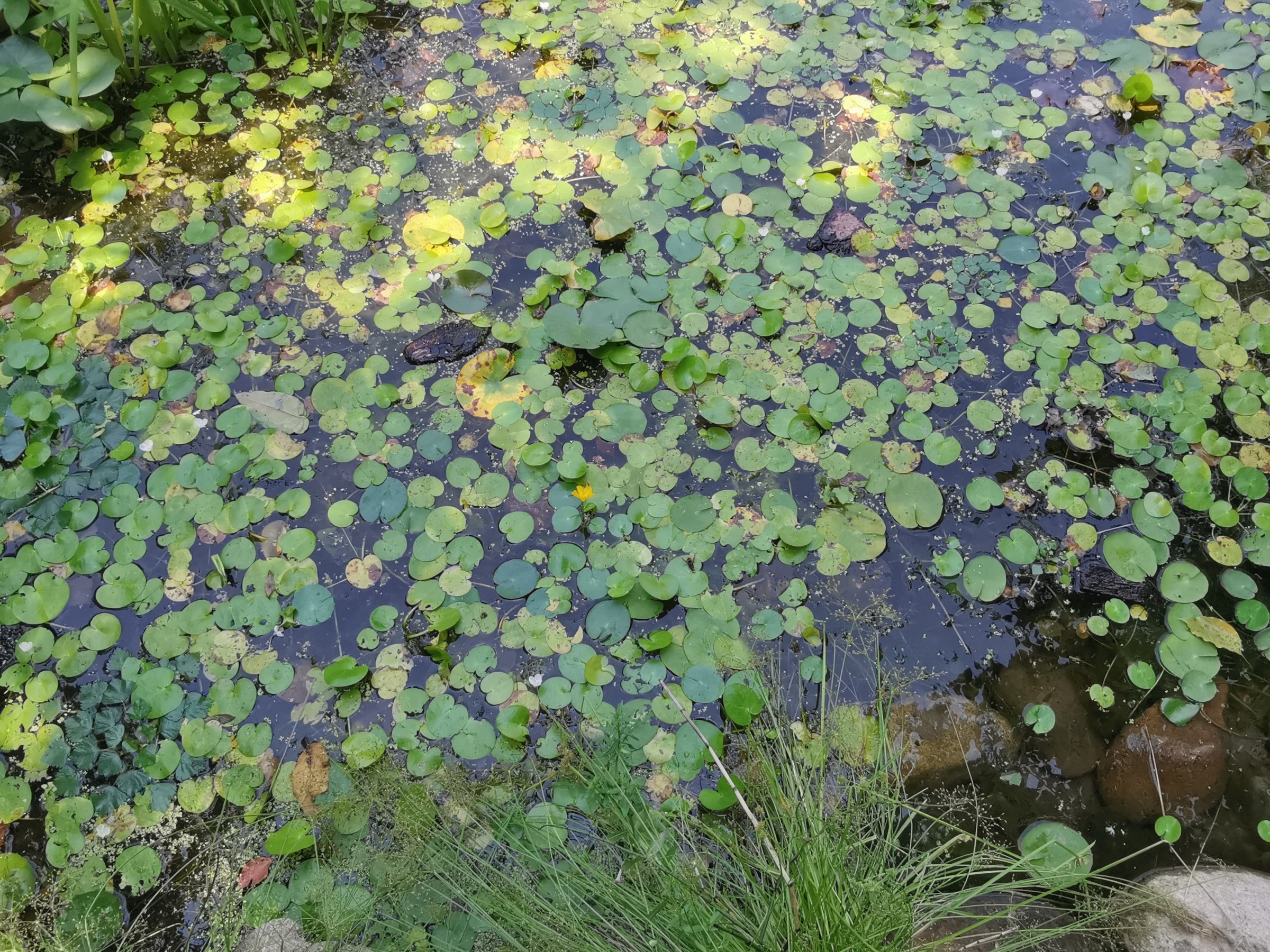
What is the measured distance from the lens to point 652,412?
2.90 metres

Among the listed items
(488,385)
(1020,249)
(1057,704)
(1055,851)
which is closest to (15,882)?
(488,385)

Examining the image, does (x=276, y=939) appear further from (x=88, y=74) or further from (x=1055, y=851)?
(x=88, y=74)

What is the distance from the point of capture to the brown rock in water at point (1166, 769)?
90.7 inches

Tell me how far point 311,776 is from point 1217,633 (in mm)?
2624

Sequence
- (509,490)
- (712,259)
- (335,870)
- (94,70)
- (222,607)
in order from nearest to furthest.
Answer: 1. (335,870)
2. (222,607)
3. (509,490)
4. (712,259)
5. (94,70)

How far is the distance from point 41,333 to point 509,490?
73.1 inches

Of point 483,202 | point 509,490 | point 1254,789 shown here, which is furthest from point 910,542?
point 483,202

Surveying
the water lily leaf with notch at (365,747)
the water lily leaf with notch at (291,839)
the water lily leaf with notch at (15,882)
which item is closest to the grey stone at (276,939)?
the water lily leaf with notch at (291,839)

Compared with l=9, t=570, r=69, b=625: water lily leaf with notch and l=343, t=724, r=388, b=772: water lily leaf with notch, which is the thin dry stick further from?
l=9, t=570, r=69, b=625: water lily leaf with notch

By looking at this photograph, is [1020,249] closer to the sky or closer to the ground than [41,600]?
closer to the sky

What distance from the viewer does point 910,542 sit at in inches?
104

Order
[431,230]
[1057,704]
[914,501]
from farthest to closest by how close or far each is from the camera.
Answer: [431,230], [914,501], [1057,704]

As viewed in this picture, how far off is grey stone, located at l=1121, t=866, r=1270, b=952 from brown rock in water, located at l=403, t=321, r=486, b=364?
254 centimetres

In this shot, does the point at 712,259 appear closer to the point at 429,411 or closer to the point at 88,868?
the point at 429,411
